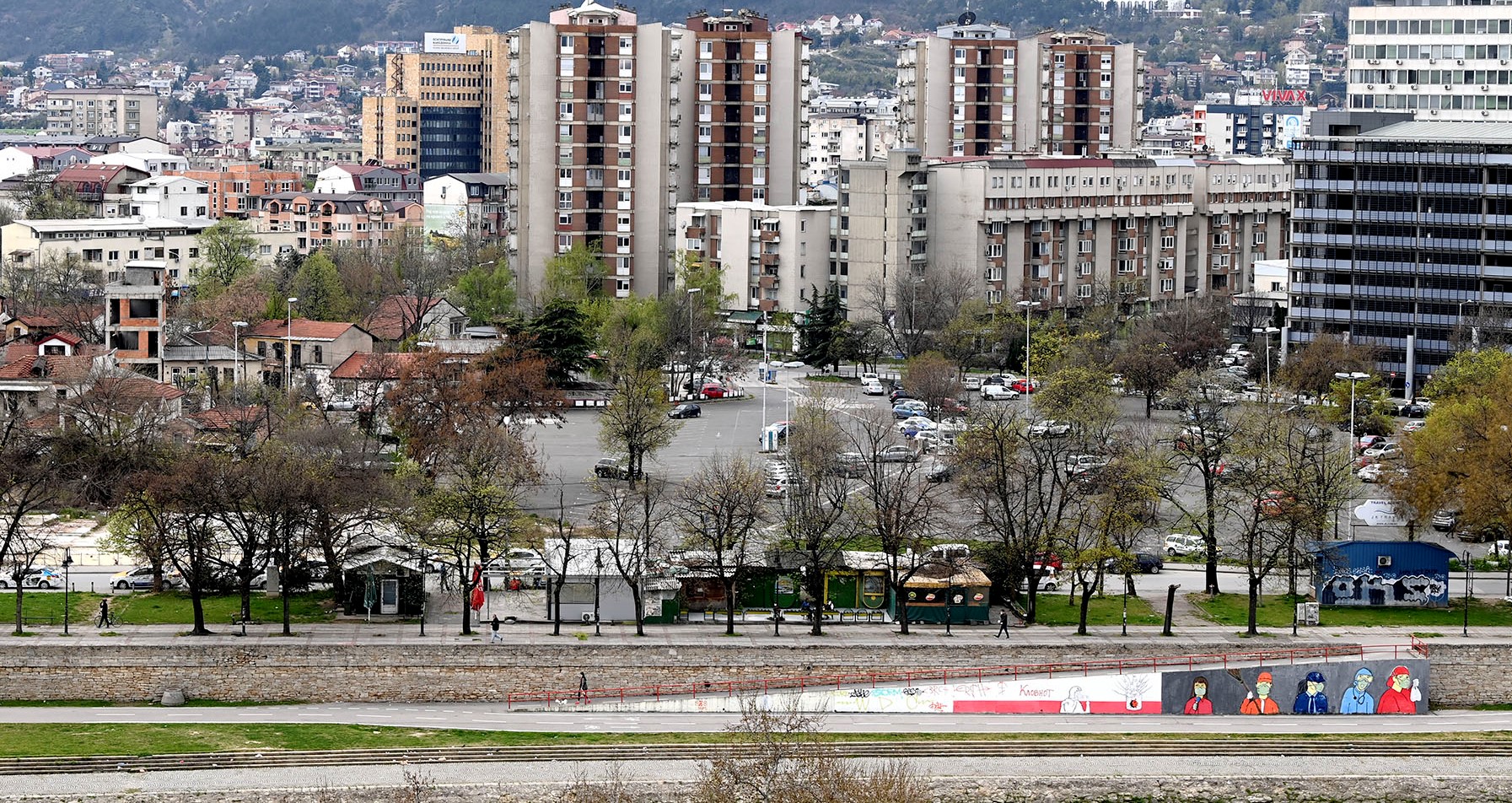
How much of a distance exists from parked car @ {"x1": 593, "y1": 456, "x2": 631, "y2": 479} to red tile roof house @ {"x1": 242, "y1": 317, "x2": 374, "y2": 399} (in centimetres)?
1895

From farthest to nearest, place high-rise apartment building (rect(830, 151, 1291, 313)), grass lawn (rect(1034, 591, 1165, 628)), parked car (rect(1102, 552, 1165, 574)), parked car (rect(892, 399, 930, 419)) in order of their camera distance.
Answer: high-rise apartment building (rect(830, 151, 1291, 313))
parked car (rect(892, 399, 930, 419))
parked car (rect(1102, 552, 1165, 574))
grass lawn (rect(1034, 591, 1165, 628))

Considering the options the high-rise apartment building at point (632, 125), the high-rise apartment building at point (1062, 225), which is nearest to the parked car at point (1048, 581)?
the high-rise apartment building at point (1062, 225)

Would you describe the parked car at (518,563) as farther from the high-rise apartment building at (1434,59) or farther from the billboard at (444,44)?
the billboard at (444,44)

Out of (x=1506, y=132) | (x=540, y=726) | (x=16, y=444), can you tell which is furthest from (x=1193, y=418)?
(x=16, y=444)

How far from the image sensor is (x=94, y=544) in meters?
49.7

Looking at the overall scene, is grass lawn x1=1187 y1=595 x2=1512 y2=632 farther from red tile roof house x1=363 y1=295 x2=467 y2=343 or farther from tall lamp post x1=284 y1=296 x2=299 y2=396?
red tile roof house x1=363 y1=295 x2=467 y2=343

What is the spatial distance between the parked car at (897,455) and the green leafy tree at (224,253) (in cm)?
3988

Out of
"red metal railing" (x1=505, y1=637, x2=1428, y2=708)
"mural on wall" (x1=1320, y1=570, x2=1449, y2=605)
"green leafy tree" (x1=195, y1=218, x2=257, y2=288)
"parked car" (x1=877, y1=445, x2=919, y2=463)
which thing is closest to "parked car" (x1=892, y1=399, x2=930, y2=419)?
"parked car" (x1=877, y1=445, x2=919, y2=463)

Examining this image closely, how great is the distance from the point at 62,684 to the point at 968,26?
74108 mm

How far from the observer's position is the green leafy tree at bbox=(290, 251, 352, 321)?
84125mm

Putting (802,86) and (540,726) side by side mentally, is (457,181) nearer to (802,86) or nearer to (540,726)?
(802,86)

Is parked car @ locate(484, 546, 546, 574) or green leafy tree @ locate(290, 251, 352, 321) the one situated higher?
→ green leafy tree @ locate(290, 251, 352, 321)

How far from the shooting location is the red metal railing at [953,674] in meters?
42.4

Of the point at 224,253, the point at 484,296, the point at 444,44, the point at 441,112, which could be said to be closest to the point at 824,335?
the point at 484,296
